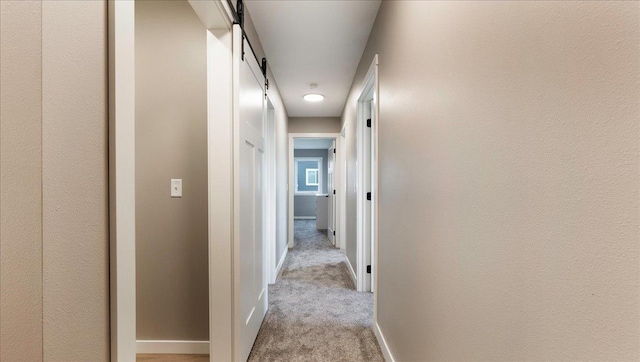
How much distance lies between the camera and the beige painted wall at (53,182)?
0.50 m

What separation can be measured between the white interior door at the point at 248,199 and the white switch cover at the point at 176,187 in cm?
46

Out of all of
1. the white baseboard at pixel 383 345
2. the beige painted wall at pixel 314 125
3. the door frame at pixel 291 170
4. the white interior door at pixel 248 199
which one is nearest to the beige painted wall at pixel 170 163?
the white interior door at pixel 248 199

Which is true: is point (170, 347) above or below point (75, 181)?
below

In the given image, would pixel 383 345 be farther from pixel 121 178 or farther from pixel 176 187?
pixel 121 178

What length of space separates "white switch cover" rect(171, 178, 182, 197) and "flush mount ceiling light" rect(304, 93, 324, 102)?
95.4 inches

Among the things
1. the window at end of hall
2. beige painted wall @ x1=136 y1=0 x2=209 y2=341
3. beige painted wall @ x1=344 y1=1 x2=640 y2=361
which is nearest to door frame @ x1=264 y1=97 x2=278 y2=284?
beige painted wall @ x1=136 y1=0 x2=209 y2=341

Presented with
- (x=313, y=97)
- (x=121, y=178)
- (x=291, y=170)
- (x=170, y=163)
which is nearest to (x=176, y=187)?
(x=170, y=163)

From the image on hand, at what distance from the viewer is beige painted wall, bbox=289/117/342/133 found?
5.14 m

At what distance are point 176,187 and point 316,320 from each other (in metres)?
1.52

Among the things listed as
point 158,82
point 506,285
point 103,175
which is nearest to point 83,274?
point 103,175

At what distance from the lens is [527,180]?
25.0 inches

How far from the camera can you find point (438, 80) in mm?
1093

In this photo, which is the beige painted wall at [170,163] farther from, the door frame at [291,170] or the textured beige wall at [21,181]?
the door frame at [291,170]

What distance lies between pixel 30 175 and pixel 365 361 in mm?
1934
